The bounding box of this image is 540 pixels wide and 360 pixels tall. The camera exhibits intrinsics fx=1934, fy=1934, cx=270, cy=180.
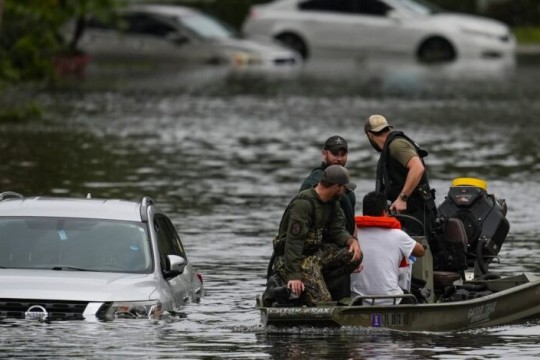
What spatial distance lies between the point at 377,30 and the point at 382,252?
42.7 meters

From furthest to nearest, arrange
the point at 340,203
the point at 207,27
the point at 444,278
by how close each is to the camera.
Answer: the point at 207,27
the point at 444,278
the point at 340,203

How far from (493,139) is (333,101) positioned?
8375 mm

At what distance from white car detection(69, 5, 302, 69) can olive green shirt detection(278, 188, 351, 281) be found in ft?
130

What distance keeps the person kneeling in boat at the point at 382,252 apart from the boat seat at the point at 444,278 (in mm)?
1267

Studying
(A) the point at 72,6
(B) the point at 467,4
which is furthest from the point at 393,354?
(B) the point at 467,4

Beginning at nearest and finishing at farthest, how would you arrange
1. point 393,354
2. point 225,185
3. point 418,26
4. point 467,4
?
point 393,354 < point 225,185 < point 418,26 < point 467,4

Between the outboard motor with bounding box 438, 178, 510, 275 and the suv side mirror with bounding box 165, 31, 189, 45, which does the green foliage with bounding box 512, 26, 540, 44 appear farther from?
the outboard motor with bounding box 438, 178, 510, 275

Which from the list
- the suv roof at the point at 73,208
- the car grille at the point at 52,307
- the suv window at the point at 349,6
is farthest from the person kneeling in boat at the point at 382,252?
the suv window at the point at 349,6

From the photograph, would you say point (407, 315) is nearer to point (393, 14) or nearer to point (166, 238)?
point (166, 238)

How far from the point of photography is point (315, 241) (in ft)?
50.5

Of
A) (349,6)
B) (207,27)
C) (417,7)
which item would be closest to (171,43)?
(207,27)

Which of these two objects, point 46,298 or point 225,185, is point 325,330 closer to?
point 46,298

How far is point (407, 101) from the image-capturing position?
43000 mm

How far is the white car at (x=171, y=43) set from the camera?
5541cm
